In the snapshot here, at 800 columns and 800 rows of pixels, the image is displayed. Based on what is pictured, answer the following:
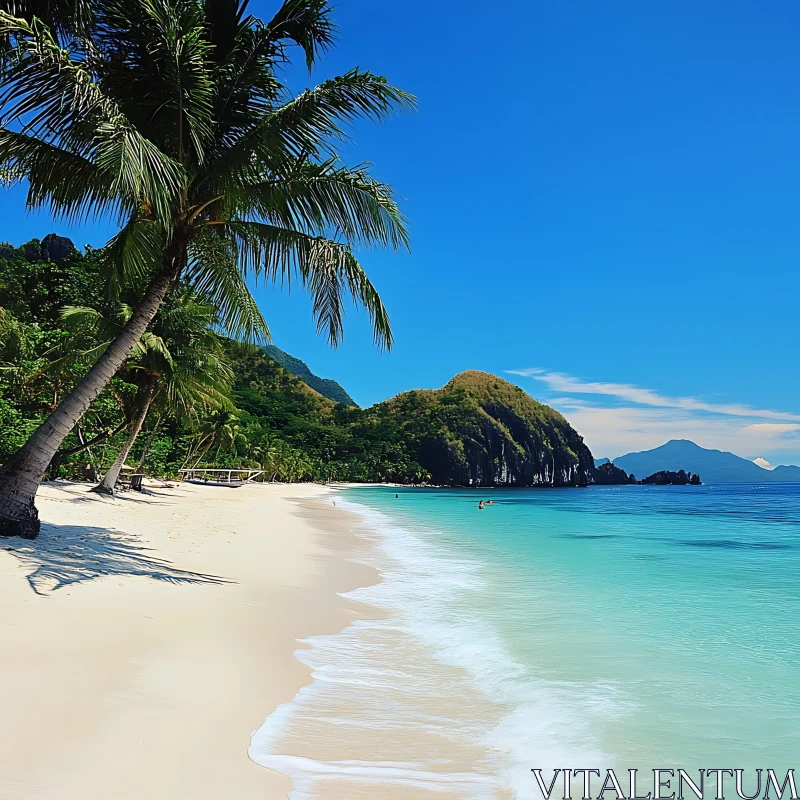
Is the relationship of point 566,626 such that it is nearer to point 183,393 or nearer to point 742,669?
point 742,669

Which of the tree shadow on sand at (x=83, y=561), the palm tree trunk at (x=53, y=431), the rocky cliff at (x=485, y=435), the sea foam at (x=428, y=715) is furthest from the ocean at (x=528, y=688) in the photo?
the rocky cliff at (x=485, y=435)

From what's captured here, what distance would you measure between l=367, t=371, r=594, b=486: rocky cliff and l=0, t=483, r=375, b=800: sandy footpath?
387ft

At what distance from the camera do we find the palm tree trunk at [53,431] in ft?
23.5

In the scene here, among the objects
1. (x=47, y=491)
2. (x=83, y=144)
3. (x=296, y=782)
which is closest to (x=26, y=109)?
(x=83, y=144)

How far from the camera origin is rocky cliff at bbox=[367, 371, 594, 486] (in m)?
126

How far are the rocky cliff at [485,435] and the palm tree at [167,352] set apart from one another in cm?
10683

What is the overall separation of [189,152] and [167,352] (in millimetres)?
9456

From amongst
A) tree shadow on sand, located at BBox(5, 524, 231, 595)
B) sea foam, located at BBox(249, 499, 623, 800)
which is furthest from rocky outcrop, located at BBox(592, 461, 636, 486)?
sea foam, located at BBox(249, 499, 623, 800)

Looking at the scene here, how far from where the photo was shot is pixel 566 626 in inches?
266

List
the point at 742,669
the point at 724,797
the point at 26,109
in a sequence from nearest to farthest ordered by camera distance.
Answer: the point at 724,797, the point at 742,669, the point at 26,109

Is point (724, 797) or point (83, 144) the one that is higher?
point (83, 144)

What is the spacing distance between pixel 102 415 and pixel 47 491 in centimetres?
403

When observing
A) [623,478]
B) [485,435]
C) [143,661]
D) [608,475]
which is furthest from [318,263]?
[623,478]

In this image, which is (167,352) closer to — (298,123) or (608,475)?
(298,123)
